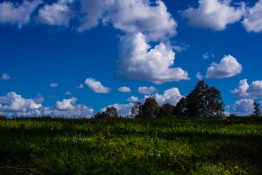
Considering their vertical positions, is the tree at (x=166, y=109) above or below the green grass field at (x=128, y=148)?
above

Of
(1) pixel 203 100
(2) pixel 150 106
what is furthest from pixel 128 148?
(2) pixel 150 106

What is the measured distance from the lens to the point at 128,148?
15000 mm

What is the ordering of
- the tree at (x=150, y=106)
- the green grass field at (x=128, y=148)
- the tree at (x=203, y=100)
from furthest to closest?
the tree at (x=150, y=106)
the tree at (x=203, y=100)
the green grass field at (x=128, y=148)

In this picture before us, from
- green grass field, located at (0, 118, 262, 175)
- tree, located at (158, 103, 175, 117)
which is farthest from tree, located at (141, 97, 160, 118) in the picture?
green grass field, located at (0, 118, 262, 175)

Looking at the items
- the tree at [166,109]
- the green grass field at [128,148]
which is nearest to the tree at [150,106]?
the tree at [166,109]

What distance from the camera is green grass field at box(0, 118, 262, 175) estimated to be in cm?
1259

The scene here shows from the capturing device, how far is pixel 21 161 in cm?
1237

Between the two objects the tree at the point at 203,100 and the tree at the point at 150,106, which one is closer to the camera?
the tree at the point at 203,100

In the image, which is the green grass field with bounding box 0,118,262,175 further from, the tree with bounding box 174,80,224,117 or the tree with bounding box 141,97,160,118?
the tree with bounding box 141,97,160,118

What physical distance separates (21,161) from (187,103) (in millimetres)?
95381

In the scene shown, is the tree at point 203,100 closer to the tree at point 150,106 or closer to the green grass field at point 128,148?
the tree at point 150,106

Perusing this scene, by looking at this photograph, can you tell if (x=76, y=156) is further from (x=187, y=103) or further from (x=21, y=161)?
(x=187, y=103)

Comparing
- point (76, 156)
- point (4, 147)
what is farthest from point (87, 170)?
point (4, 147)

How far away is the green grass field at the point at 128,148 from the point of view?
12586 millimetres
